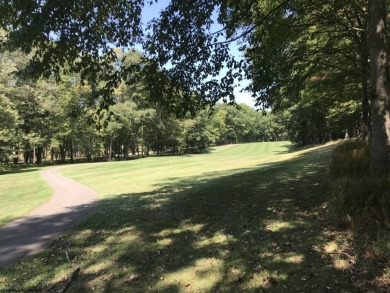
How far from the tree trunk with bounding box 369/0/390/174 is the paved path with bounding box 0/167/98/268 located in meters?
7.87

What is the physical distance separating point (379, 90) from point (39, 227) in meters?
9.65

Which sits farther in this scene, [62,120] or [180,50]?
[62,120]

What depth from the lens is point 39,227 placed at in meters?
9.69

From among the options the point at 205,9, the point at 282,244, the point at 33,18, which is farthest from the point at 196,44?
the point at 282,244

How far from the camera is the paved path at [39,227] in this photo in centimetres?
760

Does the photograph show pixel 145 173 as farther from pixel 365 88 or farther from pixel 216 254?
pixel 216 254

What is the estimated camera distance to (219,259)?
5.66 m

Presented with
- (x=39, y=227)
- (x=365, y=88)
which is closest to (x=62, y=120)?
(x=39, y=227)

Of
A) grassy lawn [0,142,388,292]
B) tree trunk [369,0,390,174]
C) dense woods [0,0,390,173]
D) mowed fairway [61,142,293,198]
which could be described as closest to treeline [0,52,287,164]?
mowed fairway [61,142,293,198]

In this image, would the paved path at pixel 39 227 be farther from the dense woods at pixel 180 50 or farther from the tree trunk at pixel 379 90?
the tree trunk at pixel 379 90

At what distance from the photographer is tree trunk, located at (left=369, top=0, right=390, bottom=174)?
6.62 metres

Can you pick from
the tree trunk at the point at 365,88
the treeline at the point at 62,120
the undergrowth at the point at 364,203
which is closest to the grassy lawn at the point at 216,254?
the undergrowth at the point at 364,203

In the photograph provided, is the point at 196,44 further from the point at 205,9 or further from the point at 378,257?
the point at 378,257

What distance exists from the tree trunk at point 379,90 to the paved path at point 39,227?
787 cm
